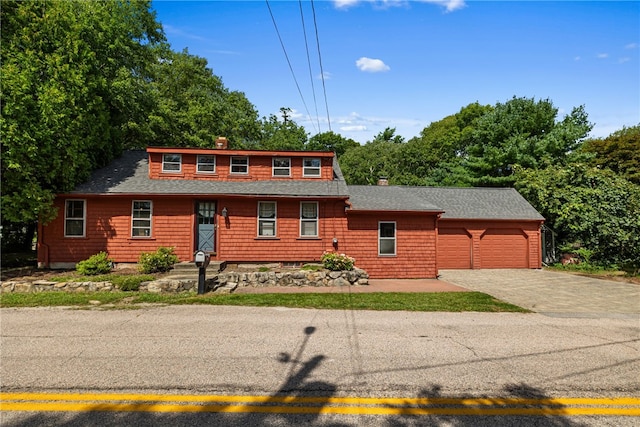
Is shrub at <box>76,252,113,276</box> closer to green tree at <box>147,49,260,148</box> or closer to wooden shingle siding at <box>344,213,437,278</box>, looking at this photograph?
wooden shingle siding at <box>344,213,437,278</box>

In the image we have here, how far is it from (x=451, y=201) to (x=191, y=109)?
2172cm

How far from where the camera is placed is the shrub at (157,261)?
13.6 m

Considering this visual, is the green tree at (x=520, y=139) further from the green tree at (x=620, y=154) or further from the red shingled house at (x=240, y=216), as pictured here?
the red shingled house at (x=240, y=216)

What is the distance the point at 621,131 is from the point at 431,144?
21.6 metres

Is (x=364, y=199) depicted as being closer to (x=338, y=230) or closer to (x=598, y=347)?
(x=338, y=230)

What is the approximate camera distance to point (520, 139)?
1139 inches

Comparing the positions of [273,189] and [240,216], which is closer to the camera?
[240,216]

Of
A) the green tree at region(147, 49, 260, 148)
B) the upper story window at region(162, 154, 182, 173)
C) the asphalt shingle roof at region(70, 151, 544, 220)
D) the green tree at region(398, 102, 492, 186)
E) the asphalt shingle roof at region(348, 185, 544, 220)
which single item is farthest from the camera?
the green tree at region(398, 102, 492, 186)

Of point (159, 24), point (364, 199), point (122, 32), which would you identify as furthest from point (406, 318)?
point (159, 24)

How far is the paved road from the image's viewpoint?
360 centimetres

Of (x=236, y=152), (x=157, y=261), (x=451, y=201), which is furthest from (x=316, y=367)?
(x=451, y=201)

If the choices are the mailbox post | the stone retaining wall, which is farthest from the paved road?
the stone retaining wall

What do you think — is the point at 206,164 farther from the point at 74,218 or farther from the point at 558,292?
the point at 558,292

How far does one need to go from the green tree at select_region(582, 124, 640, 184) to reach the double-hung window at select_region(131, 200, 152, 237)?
36.7 meters
